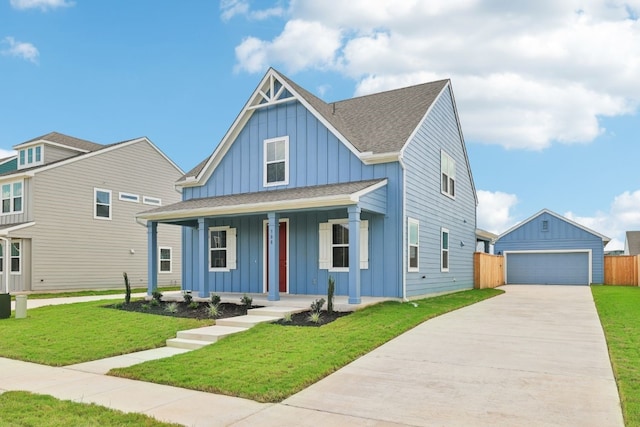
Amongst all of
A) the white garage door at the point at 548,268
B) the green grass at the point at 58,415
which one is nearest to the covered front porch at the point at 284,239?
the green grass at the point at 58,415

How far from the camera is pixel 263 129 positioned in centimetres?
1553

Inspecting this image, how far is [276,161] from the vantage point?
15250 mm

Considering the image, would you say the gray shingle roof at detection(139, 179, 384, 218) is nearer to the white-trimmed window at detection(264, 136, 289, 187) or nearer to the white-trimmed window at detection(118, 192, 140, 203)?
the white-trimmed window at detection(264, 136, 289, 187)

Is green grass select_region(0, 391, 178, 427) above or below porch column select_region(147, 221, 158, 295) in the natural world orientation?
below

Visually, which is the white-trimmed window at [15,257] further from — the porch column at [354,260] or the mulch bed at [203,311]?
the porch column at [354,260]

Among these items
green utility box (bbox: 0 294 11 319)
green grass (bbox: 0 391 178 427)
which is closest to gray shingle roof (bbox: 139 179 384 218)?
green utility box (bbox: 0 294 11 319)


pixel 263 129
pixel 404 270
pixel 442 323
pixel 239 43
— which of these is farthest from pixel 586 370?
pixel 239 43

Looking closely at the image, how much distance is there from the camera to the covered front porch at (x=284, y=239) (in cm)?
1207

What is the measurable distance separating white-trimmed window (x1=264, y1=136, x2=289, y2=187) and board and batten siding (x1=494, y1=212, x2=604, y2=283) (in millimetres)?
18957

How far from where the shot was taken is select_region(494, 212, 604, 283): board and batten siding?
27094mm

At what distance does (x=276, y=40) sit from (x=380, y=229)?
6.93 m

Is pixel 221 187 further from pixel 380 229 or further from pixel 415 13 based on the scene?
pixel 415 13

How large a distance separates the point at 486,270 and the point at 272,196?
44.6 ft

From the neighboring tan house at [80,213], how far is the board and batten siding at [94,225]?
0.14 feet
